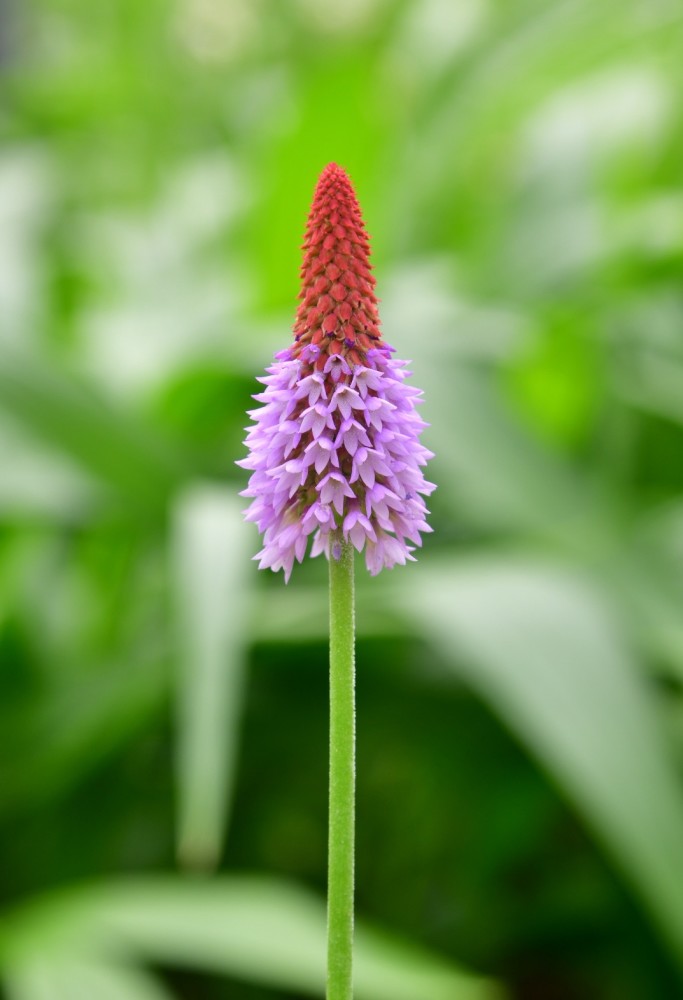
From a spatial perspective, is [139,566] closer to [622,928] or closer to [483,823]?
[483,823]

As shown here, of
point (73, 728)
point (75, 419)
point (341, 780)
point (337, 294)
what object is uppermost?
point (75, 419)

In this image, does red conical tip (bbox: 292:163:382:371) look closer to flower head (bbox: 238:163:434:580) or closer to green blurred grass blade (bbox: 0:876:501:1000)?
flower head (bbox: 238:163:434:580)

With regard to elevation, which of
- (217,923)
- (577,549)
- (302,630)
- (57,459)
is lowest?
(217,923)

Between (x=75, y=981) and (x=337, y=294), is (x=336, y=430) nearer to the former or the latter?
(x=337, y=294)

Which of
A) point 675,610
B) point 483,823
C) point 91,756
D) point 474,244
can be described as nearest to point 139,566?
point 91,756

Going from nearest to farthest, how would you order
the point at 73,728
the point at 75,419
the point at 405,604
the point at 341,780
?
the point at 341,780, the point at 405,604, the point at 73,728, the point at 75,419

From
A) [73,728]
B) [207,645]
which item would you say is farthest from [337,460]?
[73,728]
